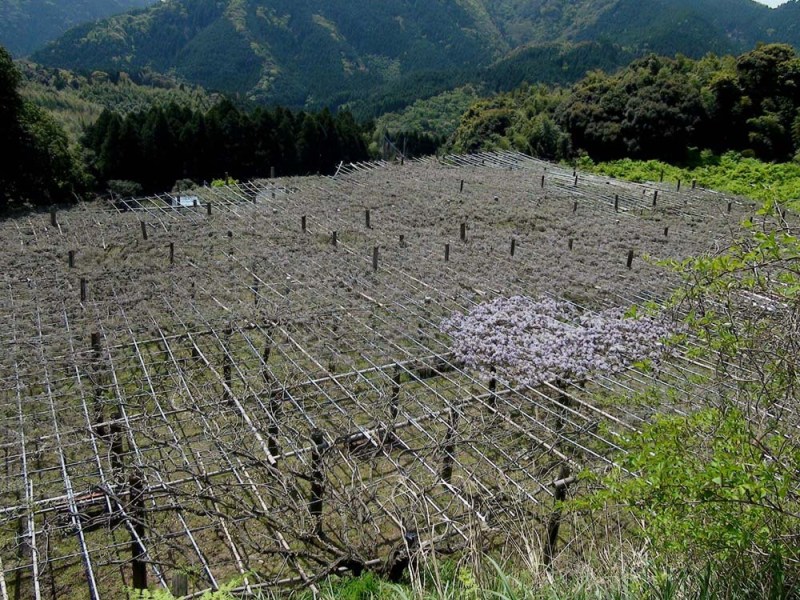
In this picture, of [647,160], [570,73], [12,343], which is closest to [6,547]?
[12,343]

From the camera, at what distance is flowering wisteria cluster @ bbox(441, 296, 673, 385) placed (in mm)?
8812

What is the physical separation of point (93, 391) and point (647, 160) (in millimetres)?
28845

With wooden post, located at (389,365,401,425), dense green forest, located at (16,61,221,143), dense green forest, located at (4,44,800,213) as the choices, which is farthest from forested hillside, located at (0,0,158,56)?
wooden post, located at (389,365,401,425)

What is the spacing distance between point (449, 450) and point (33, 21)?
197m

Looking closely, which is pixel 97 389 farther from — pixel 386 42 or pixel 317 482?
pixel 386 42

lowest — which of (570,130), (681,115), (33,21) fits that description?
(570,130)

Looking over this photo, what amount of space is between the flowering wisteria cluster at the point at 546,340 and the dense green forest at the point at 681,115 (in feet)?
74.6

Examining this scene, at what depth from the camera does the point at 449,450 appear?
272 inches

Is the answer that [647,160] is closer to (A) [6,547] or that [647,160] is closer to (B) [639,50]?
(A) [6,547]

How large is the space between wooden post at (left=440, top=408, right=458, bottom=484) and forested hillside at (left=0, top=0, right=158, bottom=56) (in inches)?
6484

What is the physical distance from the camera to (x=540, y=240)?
15344 mm

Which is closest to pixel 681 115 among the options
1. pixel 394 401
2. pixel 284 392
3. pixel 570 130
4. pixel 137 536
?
pixel 570 130

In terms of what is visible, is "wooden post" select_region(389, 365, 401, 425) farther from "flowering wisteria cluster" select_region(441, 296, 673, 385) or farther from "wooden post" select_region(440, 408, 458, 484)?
"flowering wisteria cluster" select_region(441, 296, 673, 385)

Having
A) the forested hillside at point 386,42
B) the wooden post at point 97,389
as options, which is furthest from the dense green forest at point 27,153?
the forested hillside at point 386,42
